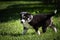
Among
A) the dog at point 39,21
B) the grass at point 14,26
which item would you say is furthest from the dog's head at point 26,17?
the grass at point 14,26

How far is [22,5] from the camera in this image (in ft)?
9.01

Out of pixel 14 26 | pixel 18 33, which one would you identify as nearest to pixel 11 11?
pixel 14 26

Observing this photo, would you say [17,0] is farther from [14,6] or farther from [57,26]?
[57,26]

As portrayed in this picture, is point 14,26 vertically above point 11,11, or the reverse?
point 11,11

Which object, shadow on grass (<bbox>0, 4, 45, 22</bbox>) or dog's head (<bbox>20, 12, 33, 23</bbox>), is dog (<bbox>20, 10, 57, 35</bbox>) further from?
shadow on grass (<bbox>0, 4, 45, 22</bbox>)

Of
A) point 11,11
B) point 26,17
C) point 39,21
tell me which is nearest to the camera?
point 26,17

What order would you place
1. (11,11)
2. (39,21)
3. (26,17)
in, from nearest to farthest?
(26,17) → (39,21) → (11,11)

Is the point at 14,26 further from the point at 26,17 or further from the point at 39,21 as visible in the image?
the point at 39,21

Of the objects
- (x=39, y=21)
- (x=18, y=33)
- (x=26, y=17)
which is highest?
(x=26, y=17)

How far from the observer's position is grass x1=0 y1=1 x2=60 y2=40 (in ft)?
8.45

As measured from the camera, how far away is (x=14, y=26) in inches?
105

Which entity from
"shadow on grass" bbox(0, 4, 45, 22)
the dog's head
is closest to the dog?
the dog's head

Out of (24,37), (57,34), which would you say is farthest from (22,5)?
(57,34)

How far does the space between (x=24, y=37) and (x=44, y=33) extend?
32cm
